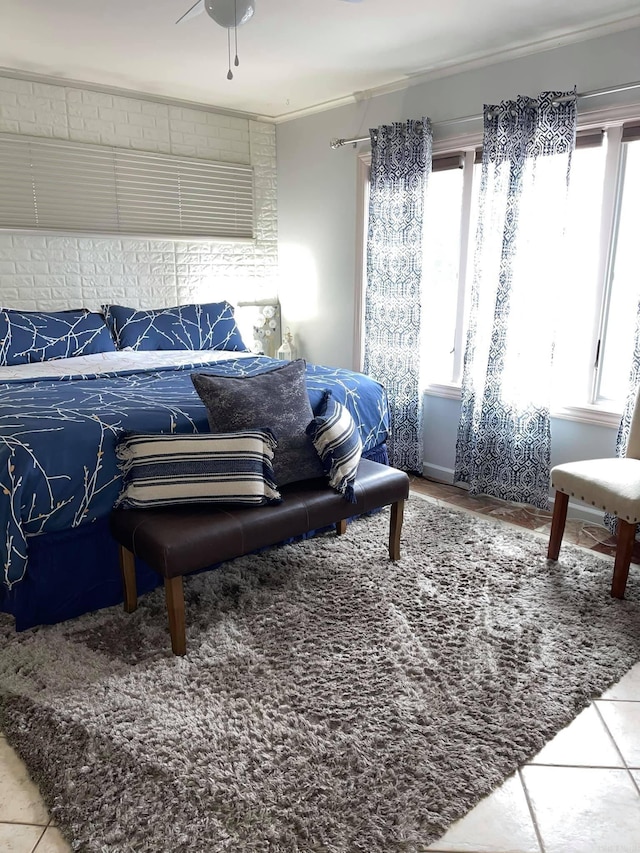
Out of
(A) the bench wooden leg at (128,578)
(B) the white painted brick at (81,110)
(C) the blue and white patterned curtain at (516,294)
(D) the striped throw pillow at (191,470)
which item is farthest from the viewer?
(B) the white painted brick at (81,110)

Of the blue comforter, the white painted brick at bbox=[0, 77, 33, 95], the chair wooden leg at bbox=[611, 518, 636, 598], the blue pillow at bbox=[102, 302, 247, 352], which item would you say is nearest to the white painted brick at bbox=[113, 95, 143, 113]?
the white painted brick at bbox=[0, 77, 33, 95]

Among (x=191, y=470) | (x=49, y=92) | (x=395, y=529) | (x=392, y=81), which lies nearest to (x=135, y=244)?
(x=49, y=92)

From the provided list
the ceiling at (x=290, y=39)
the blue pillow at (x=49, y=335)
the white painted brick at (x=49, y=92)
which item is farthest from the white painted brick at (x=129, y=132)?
the blue pillow at (x=49, y=335)

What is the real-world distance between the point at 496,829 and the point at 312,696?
2.17 feet

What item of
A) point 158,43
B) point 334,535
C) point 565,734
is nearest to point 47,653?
point 334,535

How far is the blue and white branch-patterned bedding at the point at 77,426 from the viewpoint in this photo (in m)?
2.22

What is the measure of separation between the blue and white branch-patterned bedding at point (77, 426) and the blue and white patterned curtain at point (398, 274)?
2.46 ft

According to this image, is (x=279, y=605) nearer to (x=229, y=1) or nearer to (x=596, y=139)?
(x=229, y=1)

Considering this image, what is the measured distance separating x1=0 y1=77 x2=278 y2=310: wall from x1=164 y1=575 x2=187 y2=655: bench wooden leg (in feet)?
8.86

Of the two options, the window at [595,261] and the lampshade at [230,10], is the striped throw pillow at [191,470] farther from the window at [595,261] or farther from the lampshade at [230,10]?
the window at [595,261]

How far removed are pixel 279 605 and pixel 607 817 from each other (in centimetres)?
133

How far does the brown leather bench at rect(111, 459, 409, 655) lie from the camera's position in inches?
84.7

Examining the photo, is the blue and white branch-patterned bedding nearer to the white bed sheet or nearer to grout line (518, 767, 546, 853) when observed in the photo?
the white bed sheet

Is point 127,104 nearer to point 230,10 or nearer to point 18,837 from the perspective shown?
point 230,10
